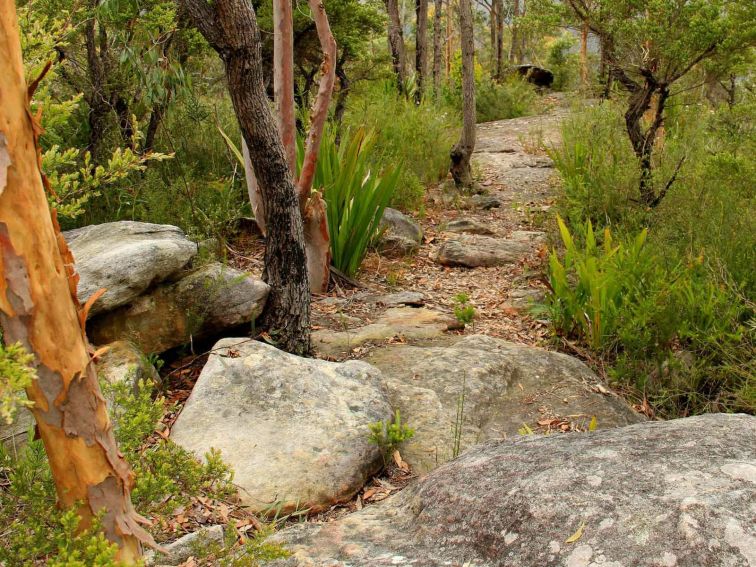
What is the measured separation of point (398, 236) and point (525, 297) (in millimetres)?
1481

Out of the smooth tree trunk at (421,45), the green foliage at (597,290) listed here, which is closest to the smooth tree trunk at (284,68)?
the green foliage at (597,290)

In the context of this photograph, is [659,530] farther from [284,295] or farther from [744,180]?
[744,180]

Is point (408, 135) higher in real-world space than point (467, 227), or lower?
higher

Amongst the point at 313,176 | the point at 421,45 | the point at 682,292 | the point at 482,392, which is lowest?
the point at 482,392

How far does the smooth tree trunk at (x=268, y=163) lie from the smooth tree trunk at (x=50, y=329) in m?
2.14

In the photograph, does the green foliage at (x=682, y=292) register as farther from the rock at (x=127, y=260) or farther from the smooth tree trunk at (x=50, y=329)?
the smooth tree trunk at (x=50, y=329)

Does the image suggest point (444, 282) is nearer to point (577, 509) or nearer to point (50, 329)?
point (577, 509)

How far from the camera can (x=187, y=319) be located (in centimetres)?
371

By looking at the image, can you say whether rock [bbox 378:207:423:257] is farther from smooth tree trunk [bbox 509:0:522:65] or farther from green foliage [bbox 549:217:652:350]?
smooth tree trunk [bbox 509:0:522:65]

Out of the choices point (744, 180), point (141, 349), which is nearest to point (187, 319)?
point (141, 349)

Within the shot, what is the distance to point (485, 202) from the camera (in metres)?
8.27

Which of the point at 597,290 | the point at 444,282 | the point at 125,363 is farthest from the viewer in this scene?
the point at 444,282

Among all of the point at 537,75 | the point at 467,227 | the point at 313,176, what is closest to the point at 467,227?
the point at 467,227

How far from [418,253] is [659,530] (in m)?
4.96
